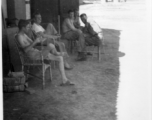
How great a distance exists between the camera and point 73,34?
4.94 metres

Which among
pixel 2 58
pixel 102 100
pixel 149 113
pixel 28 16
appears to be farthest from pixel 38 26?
pixel 149 113

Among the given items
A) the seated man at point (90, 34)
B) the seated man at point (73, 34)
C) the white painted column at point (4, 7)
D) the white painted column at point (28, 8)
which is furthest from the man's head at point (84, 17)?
the white painted column at point (4, 7)

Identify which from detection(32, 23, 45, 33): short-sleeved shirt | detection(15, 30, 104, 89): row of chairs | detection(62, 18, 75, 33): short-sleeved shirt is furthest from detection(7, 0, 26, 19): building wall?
detection(62, 18, 75, 33): short-sleeved shirt

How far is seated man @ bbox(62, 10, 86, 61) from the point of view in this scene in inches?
193

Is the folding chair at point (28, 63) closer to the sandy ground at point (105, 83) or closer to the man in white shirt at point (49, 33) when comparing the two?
the sandy ground at point (105, 83)

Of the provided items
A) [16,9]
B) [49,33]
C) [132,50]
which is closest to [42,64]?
[49,33]

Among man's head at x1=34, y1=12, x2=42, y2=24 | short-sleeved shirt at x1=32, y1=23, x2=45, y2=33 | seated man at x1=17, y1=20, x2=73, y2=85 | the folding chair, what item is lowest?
the folding chair

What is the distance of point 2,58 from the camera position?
4.68m

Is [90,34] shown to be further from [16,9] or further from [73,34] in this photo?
[16,9]

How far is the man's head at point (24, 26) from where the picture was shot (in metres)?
4.84

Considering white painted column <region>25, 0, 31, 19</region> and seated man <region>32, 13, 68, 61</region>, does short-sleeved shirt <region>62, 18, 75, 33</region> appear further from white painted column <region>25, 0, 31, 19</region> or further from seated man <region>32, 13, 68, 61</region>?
white painted column <region>25, 0, 31, 19</region>

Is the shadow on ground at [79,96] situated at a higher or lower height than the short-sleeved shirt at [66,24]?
lower

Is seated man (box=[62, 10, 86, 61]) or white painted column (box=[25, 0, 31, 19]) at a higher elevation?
white painted column (box=[25, 0, 31, 19])

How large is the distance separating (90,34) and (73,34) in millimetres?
209
